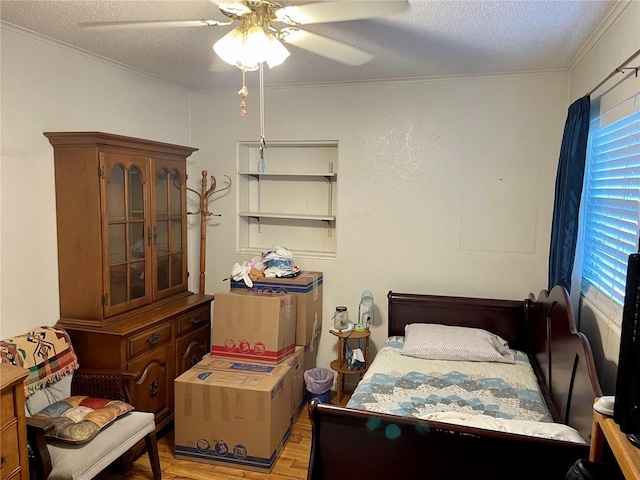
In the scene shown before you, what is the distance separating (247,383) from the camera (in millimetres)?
2752

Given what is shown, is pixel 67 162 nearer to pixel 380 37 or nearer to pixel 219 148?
pixel 219 148

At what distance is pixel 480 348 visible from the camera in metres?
2.88

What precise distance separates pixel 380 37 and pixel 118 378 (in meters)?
2.34

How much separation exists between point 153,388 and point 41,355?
2.44ft

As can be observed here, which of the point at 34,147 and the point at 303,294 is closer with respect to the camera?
the point at 34,147

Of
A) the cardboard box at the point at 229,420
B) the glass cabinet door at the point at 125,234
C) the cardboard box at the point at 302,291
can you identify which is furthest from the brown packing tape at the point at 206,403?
the cardboard box at the point at 302,291

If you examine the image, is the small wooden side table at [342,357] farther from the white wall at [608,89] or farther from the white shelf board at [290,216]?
the white wall at [608,89]

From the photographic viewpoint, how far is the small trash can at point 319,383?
333cm

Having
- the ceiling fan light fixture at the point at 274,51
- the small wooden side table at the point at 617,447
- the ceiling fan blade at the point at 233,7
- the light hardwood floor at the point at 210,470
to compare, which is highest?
the ceiling fan blade at the point at 233,7

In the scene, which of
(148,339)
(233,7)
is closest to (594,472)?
(233,7)

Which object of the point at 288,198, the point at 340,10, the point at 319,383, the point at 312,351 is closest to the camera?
the point at 340,10

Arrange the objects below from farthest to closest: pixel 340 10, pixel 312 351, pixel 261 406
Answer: pixel 312 351 → pixel 261 406 → pixel 340 10

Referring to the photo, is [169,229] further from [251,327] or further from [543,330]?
[543,330]

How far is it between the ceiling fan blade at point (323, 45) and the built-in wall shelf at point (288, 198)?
5.44 ft
